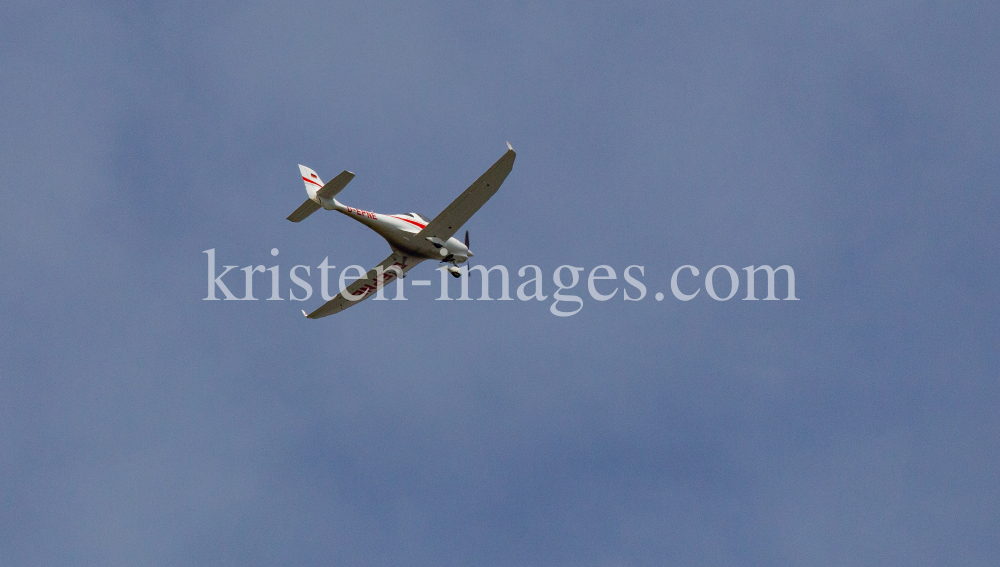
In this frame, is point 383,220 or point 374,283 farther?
point 374,283

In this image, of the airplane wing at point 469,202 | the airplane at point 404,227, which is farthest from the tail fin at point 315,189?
the airplane wing at point 469,202

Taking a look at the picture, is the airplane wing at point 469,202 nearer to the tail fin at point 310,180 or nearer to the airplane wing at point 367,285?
the airplane wing at point 367,285

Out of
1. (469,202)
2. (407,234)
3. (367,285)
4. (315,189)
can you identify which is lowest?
(367,285)

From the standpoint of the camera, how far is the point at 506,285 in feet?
160

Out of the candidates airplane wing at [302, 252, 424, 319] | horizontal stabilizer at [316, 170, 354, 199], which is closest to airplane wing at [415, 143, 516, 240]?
airplane wing at [302, 252, 424, 319]

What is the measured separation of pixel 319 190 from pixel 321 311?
816cm

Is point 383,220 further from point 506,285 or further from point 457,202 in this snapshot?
point 506,285

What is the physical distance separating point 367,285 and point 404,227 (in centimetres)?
460

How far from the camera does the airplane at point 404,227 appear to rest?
42.5 meters

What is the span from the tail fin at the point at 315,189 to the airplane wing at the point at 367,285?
15.3 feet

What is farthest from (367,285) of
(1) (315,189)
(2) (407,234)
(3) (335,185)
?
(3) (335,185)

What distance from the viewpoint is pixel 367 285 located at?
160 feet

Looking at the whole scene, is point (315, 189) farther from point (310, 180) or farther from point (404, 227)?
point (404, 227)

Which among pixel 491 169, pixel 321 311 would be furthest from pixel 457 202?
pixel 321 311
